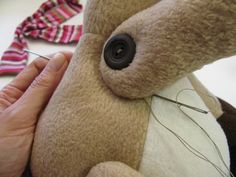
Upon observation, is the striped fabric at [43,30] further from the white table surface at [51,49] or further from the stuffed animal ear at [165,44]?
the stuffed animal ear at [165,44]

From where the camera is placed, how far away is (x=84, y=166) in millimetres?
427

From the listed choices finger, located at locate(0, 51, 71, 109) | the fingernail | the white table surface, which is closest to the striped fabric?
the white table surface

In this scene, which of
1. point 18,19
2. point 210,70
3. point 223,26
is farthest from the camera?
point 18,19

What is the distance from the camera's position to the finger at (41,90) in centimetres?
49

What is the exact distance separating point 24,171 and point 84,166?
14cm

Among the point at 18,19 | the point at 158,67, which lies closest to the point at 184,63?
the point at 158,67

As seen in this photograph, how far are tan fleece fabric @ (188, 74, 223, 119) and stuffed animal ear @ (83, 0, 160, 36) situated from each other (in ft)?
0.58

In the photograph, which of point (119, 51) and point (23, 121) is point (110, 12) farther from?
point (23, 121)

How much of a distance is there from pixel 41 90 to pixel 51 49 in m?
0.43

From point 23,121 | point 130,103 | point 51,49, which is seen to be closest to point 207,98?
point 130,103

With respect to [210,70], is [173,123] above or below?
above

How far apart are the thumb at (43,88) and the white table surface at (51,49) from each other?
350 millimetres

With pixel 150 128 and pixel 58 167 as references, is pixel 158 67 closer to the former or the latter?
pixel 150 128

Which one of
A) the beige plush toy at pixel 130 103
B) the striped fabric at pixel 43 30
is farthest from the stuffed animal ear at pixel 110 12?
the striped fabric at pixel 43 30
